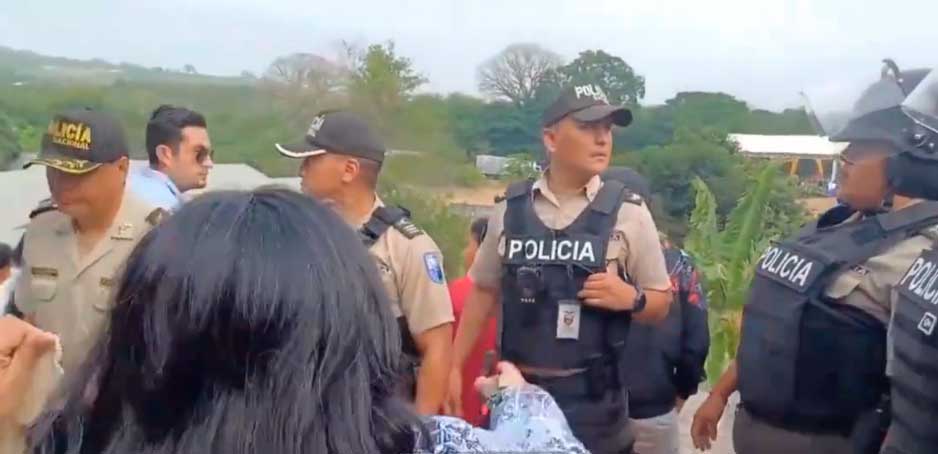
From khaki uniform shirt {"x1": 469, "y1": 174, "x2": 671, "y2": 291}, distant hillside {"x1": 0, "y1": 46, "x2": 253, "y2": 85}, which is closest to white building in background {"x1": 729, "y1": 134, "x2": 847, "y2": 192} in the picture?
khaki uniform shirt {"x1": 469, "y1": 174, "x2": 671, "y2": 291}

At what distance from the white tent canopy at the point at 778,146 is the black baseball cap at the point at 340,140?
163 cm

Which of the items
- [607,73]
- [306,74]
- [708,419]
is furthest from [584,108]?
[306,74]

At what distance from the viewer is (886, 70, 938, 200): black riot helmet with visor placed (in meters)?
2.77

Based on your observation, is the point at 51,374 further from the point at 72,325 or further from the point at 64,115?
the point at 64,115

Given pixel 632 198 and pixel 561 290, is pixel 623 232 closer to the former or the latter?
pixel 632 198

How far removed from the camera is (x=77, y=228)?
125 inches

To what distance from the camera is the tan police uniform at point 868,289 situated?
277 centimetres

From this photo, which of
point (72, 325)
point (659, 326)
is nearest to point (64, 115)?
point (72, 325)

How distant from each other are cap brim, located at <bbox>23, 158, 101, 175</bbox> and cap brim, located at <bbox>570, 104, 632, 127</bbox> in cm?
147

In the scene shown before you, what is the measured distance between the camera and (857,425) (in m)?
2.85

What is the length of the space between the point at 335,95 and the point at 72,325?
2882mm

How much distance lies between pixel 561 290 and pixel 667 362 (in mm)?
786

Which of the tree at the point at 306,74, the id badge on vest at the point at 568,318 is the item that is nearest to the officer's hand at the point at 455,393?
the id badge on vest at the point at 568,318

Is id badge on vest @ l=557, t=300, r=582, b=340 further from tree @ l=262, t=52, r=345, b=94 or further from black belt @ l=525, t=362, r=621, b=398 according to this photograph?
tree @ l=262, t=52, r=345, b=94
